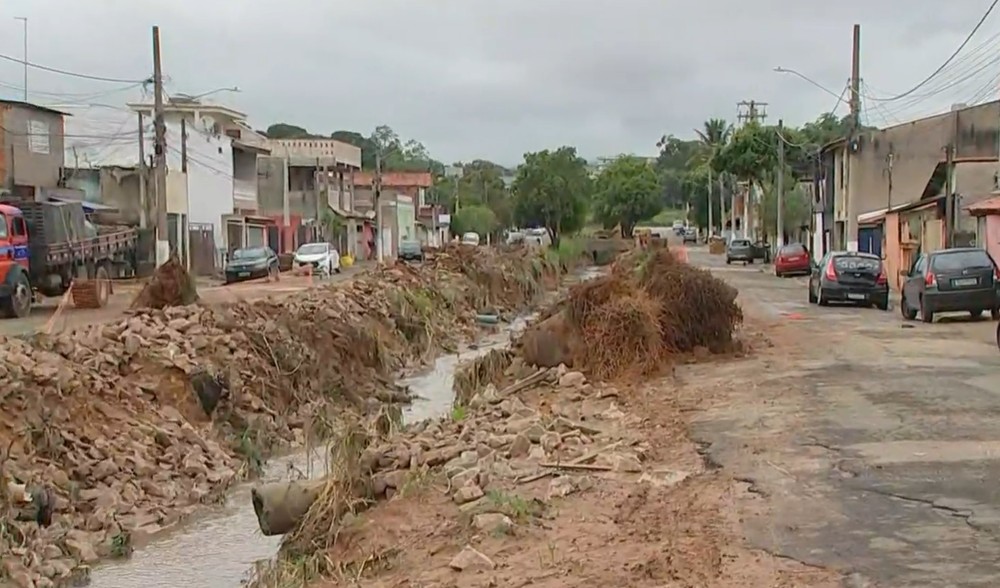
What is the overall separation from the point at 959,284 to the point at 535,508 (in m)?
19.7

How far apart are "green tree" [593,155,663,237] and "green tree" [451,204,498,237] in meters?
11.3

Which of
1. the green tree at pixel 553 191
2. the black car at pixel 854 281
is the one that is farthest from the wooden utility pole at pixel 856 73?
the green tree at pixel 553 191

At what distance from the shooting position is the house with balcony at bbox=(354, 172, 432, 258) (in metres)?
90.8

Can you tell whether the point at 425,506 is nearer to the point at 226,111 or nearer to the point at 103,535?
the point at 103,535

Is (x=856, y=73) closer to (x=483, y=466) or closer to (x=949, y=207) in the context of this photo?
(x=949, y=207)

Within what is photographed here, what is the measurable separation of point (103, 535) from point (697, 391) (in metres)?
7.71

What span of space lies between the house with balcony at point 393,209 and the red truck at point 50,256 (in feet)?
165

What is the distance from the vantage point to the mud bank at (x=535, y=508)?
852 cm

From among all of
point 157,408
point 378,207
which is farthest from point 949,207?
point 378,207

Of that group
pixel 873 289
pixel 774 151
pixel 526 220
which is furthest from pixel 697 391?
pixel 526 220

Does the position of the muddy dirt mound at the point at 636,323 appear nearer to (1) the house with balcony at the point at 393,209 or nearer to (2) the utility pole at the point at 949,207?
(2) the utility pole at the point at 949,207

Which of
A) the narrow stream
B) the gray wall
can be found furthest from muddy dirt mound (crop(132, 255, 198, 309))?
the gray wall

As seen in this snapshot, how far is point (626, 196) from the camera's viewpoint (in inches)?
4678

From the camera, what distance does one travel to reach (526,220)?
99.2 m
